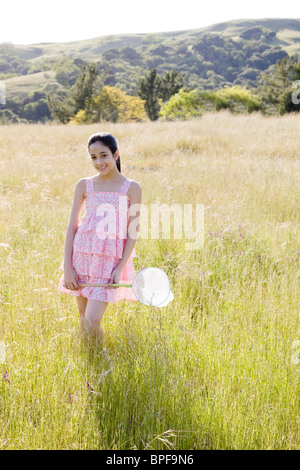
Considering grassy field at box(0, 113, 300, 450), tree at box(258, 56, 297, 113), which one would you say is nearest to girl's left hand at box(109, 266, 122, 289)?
grassy field at box(0, 113, 300, 450)

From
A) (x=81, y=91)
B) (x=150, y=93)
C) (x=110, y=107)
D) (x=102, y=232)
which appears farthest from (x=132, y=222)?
(x=150, y=93)

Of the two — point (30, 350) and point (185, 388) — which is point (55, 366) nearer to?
Result: point (30, 350)

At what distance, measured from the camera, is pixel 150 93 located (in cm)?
4828

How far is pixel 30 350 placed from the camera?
2.29 meters

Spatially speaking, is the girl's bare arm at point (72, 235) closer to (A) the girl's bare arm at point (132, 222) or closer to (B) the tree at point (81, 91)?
(A) the girl's bare arm at point (132, 222)

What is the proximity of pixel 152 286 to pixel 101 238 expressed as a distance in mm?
564

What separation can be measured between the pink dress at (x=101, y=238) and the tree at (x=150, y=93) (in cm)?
4724

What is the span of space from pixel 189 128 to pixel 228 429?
12.0 meters

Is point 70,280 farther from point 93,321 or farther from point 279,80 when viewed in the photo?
point 279,80

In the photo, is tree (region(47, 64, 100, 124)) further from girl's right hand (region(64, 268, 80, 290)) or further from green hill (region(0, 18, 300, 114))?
green hill (region(0, 18, 300, 114))

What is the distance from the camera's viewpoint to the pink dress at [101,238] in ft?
8.18

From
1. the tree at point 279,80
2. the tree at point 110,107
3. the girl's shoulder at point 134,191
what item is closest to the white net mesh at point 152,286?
the girl's shoulder at point 134,191

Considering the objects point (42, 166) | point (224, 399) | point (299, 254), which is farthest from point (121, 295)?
point (42, 166)

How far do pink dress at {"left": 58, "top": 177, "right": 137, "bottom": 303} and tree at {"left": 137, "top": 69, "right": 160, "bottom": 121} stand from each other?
47.2 meters
